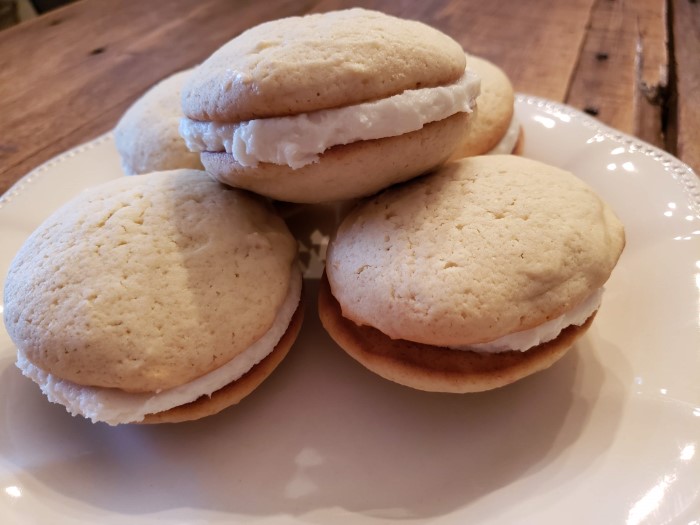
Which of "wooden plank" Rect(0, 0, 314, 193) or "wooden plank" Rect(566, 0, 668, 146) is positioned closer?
"wooden plank" Rect(566, 0, 668, 146)

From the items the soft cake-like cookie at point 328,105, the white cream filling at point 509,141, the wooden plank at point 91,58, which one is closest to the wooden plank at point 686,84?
the white cream filling at point 509,141

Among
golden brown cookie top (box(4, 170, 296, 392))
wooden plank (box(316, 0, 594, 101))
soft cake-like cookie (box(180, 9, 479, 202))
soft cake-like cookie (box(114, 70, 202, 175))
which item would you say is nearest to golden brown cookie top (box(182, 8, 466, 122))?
soft cake-like cookie (box(180, 9, 479, 202))

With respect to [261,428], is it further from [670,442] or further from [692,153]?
[692,153]

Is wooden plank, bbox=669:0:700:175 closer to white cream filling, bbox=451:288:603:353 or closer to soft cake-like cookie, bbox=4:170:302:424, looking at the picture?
white cream filling, bbox=451:288:603:353

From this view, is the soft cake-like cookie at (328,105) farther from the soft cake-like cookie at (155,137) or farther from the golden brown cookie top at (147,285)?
the soft cake-like cookie at (155,137)

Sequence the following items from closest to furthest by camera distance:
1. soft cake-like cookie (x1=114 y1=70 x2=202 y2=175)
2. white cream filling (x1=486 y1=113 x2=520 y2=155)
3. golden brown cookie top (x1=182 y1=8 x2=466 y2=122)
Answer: golden brown cookie top (x1=182 y1=8 x2=466 y2=122) → soft cake-like cookie (x1=114 y1=70 x2=202 y2=175) → white cream filling (x1=486 y1=113 x2=520 y2=155)

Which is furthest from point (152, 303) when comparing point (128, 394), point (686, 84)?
point (686, 84)
